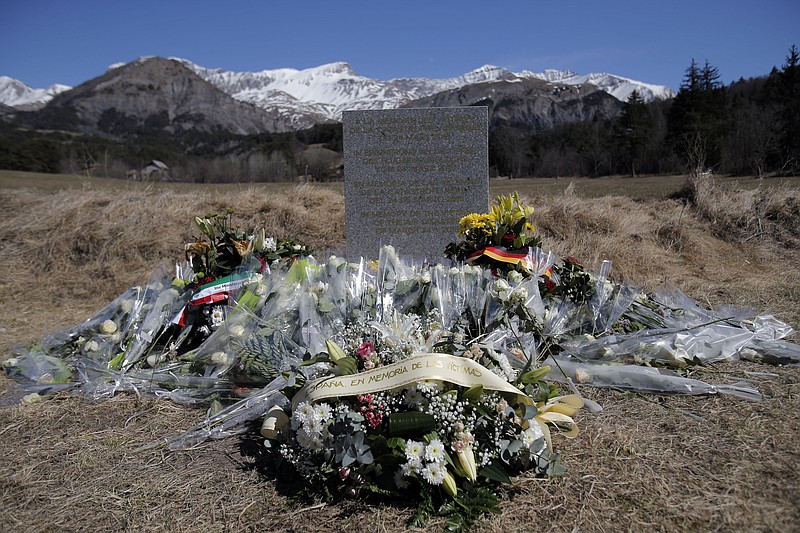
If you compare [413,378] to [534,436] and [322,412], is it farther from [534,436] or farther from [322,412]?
[534,436]

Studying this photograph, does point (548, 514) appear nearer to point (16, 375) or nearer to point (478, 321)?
point (478, 321)

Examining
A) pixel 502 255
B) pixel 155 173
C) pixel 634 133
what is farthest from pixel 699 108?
pixel 502 255

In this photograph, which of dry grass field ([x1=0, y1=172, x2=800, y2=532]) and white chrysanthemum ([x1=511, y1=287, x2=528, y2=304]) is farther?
white chrysanthemum ([x1=511, y1=287, x2=528, y2=304])

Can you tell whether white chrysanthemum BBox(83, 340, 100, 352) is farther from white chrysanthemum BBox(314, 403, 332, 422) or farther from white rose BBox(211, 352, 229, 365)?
white chrysanthemum BBox(314, 403, 332, 422)

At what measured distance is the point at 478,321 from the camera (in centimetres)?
360

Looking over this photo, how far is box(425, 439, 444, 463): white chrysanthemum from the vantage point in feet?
7.23

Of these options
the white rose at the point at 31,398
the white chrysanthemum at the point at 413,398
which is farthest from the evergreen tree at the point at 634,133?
the white rose at the point at 31,398

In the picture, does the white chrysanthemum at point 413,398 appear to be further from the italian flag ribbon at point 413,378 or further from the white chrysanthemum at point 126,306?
the white chrysanthemum at point 126,306

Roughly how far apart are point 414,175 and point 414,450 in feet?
14.7

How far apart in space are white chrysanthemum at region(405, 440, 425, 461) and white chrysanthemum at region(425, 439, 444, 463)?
29mm

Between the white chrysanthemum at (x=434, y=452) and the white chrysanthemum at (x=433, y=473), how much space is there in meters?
0.02

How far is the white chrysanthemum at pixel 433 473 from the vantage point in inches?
84.9

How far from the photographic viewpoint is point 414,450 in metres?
2.24

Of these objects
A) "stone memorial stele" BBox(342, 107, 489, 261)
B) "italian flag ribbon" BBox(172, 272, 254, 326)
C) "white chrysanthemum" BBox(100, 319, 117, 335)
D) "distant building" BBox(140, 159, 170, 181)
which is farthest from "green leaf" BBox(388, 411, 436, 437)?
"distant building" BBox(140, 159, 170, 181)
